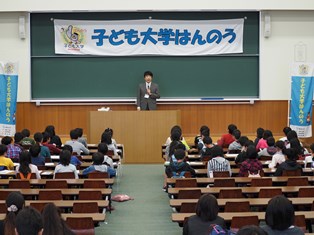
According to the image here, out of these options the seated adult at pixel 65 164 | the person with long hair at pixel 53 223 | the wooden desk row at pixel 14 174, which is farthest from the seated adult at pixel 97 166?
the person with long hair at pixel 53 223

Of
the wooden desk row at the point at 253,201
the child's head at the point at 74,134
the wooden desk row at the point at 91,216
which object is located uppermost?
the child's head at the point at 74,134

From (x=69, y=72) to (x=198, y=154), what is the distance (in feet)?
17.1

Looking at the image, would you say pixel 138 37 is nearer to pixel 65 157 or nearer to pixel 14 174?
pixel 65 157

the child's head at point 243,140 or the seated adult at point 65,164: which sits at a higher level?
the child's head at point 243,140

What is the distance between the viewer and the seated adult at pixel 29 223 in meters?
5.06

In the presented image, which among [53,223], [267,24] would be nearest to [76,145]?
[267,24]

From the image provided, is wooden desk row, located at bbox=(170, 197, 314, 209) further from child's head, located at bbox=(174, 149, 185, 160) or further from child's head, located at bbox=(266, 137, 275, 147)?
child's head, located at bbox=(266, 137, 275, 147)

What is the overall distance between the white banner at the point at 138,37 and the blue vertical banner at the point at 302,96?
2.08 metres

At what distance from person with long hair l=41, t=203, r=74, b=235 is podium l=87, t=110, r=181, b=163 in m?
9.91

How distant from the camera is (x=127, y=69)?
54.7 feet

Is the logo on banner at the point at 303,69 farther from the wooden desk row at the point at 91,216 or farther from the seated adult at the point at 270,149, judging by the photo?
the wooden desk row at the point at 91,216

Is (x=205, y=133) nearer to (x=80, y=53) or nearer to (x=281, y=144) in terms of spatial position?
(x=281, y=144)

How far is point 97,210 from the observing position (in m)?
7.66

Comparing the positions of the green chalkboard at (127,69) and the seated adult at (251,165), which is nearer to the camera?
the seated adult at (251,165)
